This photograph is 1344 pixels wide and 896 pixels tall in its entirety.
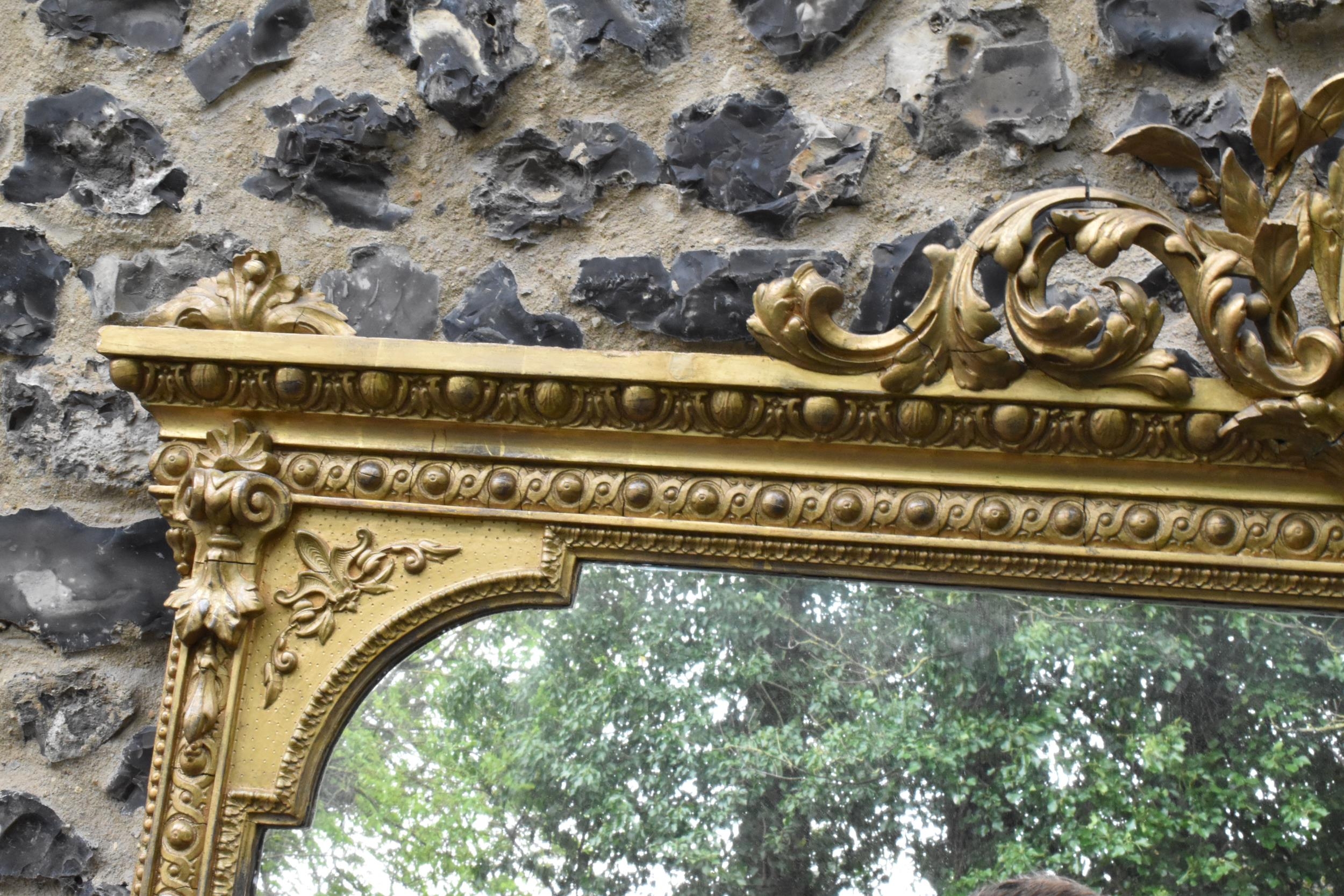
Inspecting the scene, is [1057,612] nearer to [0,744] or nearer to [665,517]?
[665,517]

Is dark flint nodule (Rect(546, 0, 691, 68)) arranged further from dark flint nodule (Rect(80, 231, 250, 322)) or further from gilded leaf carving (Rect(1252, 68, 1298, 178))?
gilded leaf carving (Rect(1252, 68, 1298, 178))

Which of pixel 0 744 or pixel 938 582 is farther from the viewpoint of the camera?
pixel 0 744

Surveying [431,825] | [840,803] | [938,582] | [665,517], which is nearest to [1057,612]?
[938,582]

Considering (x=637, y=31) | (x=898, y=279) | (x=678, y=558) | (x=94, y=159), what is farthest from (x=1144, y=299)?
(x=94, y=159)

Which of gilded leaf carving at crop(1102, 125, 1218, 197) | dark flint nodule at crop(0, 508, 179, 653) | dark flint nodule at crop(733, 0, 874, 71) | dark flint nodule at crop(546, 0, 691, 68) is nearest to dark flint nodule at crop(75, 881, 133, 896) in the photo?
dark flint nodule at crop(0, 508, 179, 653)

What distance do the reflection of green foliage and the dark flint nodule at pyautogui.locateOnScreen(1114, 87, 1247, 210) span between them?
1.39 feet

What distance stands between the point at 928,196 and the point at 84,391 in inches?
34.6

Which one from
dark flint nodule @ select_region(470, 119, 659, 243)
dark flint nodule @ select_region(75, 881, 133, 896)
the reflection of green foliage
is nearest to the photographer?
the reflection of green foliage

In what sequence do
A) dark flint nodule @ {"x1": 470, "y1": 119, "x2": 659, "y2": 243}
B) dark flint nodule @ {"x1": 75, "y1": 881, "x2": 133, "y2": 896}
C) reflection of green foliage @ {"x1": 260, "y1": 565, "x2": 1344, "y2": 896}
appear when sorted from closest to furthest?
1. reflection of green foliage @ {"x1": 260, "y1": 565, "x2": 1344, "y2": 896}
2. dark flint nodule @ {"x1": 75, "y1": 881, "x2": 133, "y2": 896}
3. dark flint nodule @ {"x1": 470, "y1": 119, "x2": 659, "y2": 243}

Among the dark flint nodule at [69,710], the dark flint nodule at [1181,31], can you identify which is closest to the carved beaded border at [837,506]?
the dark flint nodule at [69,710]

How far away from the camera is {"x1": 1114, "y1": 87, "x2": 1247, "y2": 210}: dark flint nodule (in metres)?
1.31

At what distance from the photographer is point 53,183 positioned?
1.43 metres

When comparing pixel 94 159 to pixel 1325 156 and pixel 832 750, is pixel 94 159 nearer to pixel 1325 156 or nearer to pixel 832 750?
pixel 832 750

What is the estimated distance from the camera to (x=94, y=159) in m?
1.42
